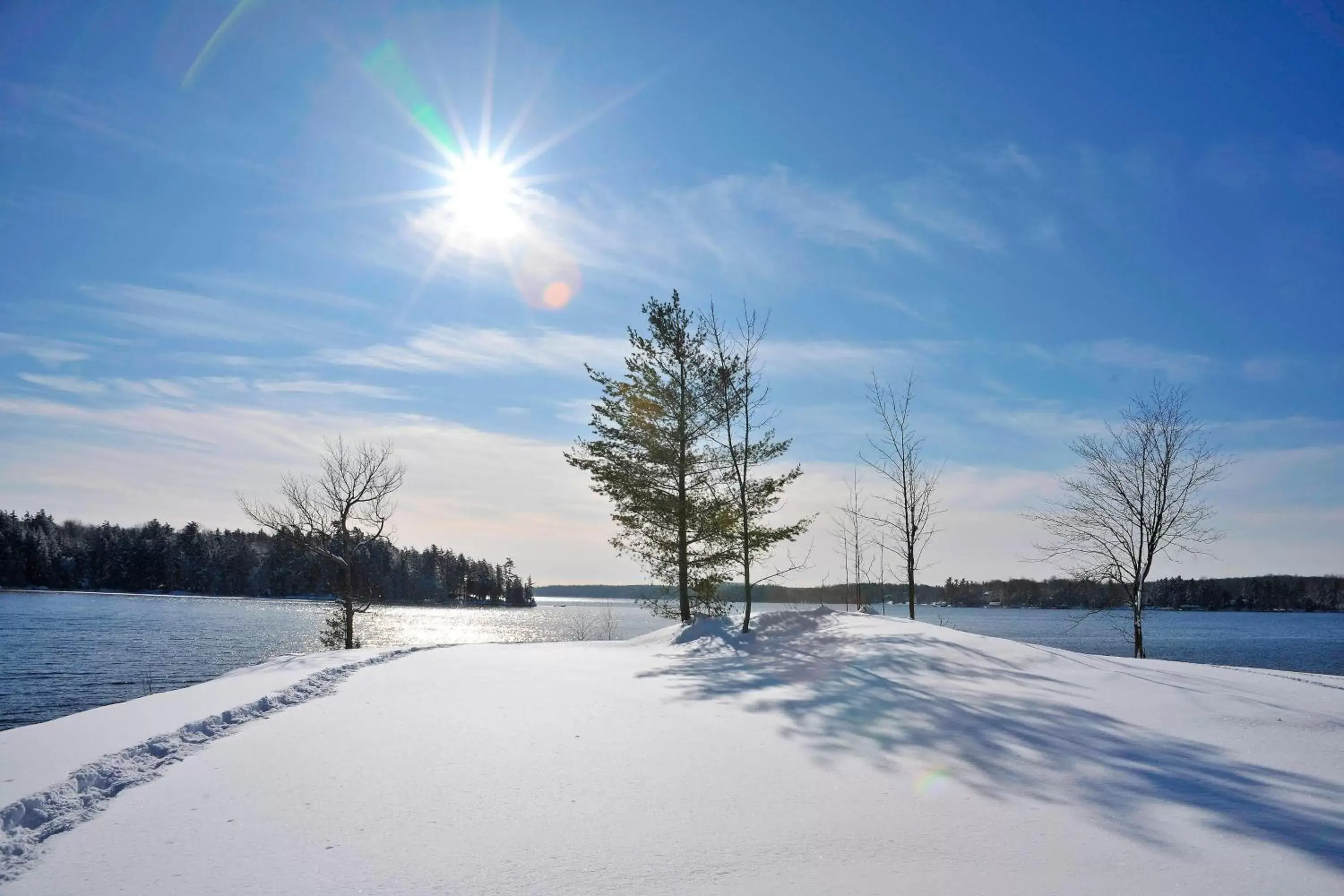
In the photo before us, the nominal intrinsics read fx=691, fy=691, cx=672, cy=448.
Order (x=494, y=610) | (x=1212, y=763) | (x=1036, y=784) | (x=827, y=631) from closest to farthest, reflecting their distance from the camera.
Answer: (x=1036, y=784)
(x=1212, y=763)
(x=827, y=631)
(x=494, y=610)

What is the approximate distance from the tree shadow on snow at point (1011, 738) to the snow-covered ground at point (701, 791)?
0.04 meters

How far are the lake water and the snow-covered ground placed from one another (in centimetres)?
1406

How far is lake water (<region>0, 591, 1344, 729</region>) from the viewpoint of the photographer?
84.9ft

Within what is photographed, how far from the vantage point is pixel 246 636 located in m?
47.4

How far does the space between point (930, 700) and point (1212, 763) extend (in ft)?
9.70

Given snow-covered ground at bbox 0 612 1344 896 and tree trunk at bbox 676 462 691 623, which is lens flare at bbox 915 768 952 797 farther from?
tree trunk at bbox 676 462 691 623

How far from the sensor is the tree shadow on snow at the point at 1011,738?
4.86m

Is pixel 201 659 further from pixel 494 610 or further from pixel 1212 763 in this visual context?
pixel 494 610

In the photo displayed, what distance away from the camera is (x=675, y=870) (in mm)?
3797

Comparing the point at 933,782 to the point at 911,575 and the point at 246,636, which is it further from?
the point at 246,636

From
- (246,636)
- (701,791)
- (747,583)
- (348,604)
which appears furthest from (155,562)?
(701,791)

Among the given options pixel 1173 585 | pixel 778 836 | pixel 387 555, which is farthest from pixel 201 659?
pixel 1173 585

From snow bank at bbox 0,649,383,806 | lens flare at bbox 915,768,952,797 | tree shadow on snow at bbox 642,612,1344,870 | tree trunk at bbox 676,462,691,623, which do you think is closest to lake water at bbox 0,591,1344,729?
tree trunk at bbox 676,462,691,623

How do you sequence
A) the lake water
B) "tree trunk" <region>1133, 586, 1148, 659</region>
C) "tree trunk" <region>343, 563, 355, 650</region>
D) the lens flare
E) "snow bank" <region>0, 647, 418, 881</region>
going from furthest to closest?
the lake water → "tree trunk" <region>343, 563, 355, 650</region> → "tree trunk" <region>1133, 586, 1148, 659</region> → the lens flare → "snow bank" <region>0, 647, 418, 881</region>
